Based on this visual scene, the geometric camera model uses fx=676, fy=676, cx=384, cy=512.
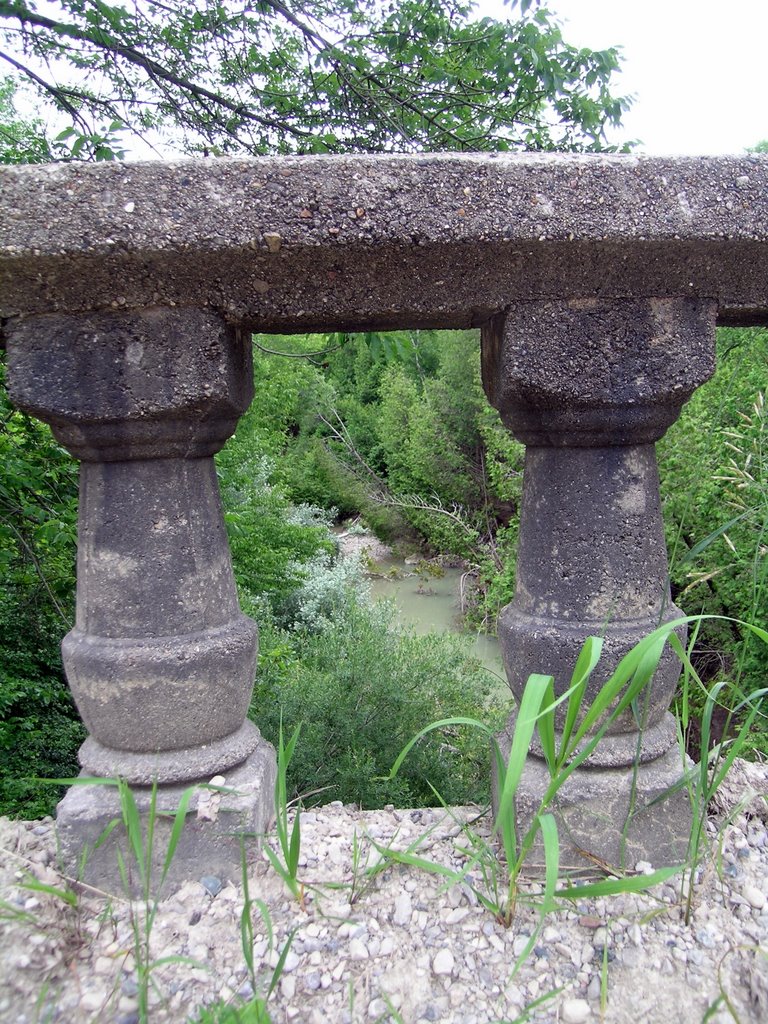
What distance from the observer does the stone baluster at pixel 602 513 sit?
1.32 m

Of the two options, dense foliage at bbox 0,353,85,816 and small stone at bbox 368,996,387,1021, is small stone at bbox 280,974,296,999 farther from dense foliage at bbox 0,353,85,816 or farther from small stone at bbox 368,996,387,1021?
dense foliage at bbox 0,353,85,816

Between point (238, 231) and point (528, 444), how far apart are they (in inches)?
28.9

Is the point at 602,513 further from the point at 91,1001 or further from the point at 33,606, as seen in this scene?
the point at 33,606

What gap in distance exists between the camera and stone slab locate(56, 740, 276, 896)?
139 cm

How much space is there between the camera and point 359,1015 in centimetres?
113

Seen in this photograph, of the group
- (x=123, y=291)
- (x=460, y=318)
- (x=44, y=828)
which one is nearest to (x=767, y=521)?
(x=460, y=318)

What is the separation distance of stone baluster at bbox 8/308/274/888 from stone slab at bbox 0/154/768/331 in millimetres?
92

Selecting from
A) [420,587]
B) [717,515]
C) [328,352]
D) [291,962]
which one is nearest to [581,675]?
[291,962]

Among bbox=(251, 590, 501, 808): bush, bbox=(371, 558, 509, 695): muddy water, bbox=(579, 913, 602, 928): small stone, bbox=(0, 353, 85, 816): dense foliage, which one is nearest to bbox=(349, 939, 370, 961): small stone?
bbox=(579, 913, 602, 928): small stone

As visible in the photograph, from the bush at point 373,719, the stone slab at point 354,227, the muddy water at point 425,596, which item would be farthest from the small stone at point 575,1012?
the muddy water at point 425,596

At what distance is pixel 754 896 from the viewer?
51.6 inches

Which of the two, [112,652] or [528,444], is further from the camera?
[528,444]

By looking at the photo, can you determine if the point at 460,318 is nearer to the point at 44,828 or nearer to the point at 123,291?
the point at 123,291

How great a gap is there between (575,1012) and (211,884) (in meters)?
0.73
